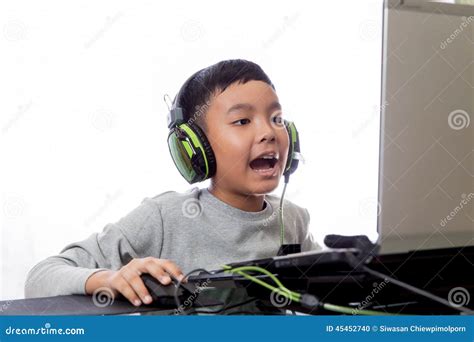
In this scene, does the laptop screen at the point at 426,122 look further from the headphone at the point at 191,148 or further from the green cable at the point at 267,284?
the headphone at the point at 191,148

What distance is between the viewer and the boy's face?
38.9 inches

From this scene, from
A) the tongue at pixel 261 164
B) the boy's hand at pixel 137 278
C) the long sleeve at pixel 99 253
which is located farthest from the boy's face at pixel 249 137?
the boy's hand at pixel 137 278

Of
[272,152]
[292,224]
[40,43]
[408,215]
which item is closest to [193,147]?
[272,152]

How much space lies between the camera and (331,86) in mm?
1286

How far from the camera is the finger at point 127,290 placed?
69 centimetres

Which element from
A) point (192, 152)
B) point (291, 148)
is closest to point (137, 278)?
point (192, 152)

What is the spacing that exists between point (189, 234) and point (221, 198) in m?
0.10

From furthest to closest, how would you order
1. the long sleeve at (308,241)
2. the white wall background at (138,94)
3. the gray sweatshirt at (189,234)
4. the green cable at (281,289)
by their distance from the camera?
the white wall background at (138,94) < the long sleeve at (308,241) < the gray sweatshirt at (189,234) < the green cable at (281,289)

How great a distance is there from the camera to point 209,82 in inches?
41.8

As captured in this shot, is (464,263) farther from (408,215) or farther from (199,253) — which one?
(199,253)

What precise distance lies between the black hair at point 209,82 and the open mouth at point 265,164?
118 millimetres

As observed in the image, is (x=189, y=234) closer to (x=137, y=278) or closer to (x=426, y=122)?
(x=137, y=278)

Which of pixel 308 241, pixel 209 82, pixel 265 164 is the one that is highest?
pixel 209 82

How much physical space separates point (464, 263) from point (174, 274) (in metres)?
0.34
